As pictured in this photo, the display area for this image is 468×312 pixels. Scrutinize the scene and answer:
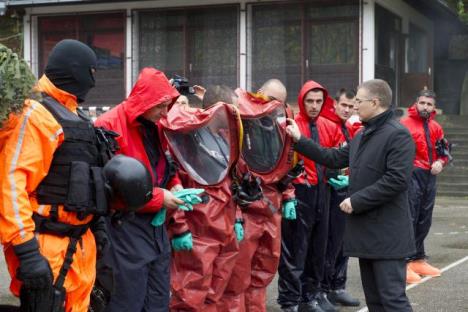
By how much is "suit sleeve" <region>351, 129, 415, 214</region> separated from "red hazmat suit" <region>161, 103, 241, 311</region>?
0.89m

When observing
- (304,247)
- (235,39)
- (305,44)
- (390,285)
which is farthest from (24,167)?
(235,39)

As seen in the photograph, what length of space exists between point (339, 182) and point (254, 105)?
4.09 ft

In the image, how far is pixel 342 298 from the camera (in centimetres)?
777

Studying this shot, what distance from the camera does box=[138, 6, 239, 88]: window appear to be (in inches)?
887

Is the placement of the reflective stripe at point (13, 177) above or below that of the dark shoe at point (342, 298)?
above

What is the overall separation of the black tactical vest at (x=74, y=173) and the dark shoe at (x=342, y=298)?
3.95 meters

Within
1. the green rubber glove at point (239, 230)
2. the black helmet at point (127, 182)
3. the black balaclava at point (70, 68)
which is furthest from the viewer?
the green rubber glove at point (239, 230)

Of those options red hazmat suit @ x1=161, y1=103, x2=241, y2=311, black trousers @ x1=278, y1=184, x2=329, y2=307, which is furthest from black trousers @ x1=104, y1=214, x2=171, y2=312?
black trousers @ x1=278, y1=184, x2=329, y2=307

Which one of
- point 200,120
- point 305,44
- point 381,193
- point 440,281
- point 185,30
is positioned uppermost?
point 185,30

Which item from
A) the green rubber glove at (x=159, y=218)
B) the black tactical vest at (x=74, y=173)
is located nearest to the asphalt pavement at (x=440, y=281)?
the green rubber glove at (x=159, y=218)

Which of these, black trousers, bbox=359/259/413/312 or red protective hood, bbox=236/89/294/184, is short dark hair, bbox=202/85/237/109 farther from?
black trousers, bbox=359/259/413/312

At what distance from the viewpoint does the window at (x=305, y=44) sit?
70.6ft

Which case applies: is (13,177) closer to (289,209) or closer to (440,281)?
(289,209)

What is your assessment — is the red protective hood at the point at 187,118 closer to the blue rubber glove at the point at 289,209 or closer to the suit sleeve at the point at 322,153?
the suit sleeve at the point at 322,153
